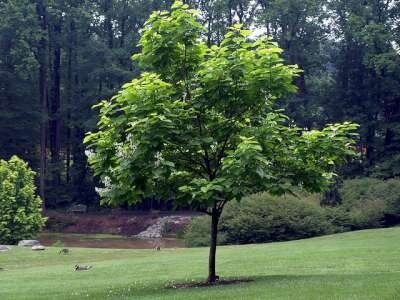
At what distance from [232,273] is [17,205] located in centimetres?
1812

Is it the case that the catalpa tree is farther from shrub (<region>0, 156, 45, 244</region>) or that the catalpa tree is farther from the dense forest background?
the dense forest background

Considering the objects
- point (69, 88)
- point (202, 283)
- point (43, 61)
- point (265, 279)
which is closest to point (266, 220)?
point (265, 279)

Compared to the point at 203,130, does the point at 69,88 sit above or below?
above

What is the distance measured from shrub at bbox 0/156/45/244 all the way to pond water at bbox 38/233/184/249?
465cm

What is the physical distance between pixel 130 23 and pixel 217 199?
55.1m

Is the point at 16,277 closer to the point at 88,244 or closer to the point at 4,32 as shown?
the point at 88,244

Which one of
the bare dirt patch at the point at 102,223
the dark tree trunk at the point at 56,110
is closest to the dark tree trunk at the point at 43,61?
the dark tree trunk at the point at 56,110

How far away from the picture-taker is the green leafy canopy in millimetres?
11828

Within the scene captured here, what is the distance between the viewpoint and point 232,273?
16.3 m

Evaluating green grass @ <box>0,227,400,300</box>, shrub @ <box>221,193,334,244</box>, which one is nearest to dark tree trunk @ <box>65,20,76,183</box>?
shrub @ <box>221,193,334,244</box>

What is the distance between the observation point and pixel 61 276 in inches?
702

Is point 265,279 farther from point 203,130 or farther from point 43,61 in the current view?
point 43,61

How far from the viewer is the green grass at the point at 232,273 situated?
38.3 ft

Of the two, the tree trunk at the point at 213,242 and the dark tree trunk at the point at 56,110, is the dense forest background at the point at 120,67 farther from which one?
the tree trunk at the point at 213,242
